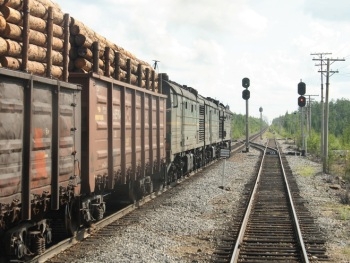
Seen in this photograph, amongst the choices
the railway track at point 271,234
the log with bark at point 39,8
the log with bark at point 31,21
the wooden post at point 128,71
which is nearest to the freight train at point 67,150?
the wooden post at point 128,71

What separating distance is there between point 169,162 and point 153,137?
9.01 ft

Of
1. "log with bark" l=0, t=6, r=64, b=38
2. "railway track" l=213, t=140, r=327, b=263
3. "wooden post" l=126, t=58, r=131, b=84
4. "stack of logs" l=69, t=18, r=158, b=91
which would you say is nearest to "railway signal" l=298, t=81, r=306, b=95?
"railway track" l=213, t=140, r=327, b=263

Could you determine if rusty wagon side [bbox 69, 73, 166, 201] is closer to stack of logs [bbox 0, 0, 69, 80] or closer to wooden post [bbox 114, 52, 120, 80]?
wooden post [bbox 114, 52, 120, 80]

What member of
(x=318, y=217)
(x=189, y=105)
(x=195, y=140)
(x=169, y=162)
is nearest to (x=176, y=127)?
(x=169, y=162)

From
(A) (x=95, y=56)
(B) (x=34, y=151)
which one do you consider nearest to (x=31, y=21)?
(B) (x=34, y=151)

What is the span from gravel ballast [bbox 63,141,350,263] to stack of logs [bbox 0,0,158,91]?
10.8 ft

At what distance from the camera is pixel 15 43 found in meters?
6.73

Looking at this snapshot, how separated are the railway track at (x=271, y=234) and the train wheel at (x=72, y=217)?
8.91 ft

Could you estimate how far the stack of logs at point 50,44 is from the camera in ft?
21.8

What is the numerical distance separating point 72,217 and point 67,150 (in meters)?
1.79

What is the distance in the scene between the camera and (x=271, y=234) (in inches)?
403

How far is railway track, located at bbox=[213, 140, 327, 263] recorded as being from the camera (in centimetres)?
849

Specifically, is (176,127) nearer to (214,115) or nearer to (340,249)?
(340,249)

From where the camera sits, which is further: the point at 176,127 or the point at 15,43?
the point at 176,127
